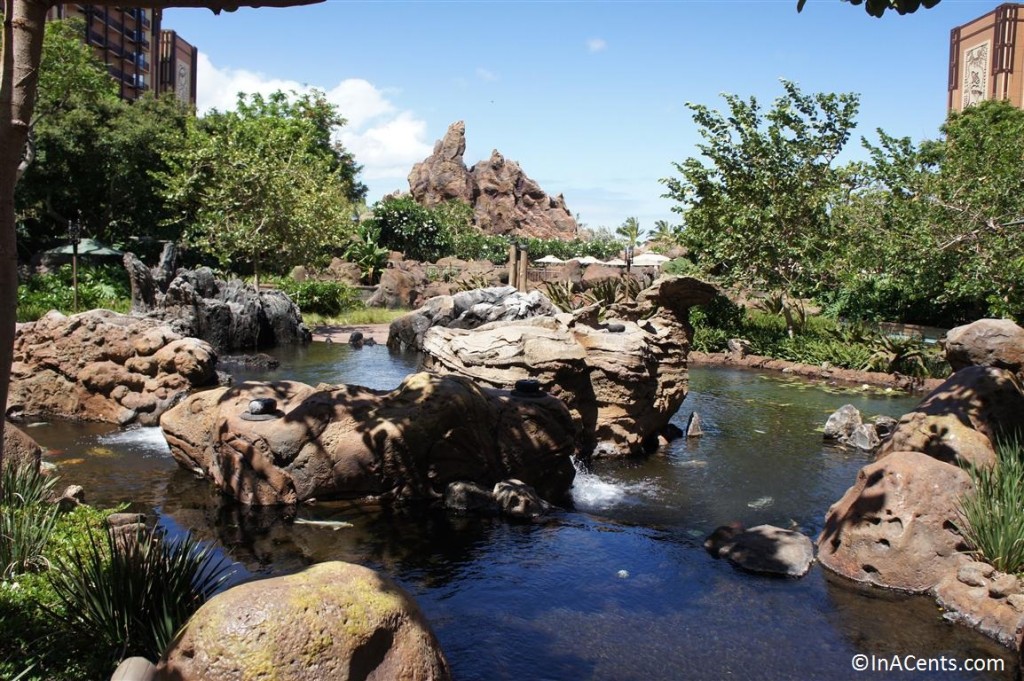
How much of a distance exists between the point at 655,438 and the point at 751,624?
688cm

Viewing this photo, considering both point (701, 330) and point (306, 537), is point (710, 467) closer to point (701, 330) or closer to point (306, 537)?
point (306, 537)

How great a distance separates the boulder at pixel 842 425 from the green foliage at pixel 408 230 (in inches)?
1364

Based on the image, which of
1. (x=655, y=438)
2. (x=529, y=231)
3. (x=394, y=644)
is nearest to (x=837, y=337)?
(x=655, y=438)

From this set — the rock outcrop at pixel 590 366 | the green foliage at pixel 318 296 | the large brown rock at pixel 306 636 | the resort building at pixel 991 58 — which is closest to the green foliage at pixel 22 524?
the large brown rock at pixel 306 636

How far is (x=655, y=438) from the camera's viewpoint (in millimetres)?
12742

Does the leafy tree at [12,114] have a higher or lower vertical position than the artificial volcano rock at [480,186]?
lower

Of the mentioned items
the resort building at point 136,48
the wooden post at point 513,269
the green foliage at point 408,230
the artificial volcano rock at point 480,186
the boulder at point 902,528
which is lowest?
the boulder at point 902,528

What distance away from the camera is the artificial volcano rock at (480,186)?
8488 cm

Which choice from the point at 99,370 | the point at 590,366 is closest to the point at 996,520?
the point at 590,366

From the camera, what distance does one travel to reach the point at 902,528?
6.75 metres

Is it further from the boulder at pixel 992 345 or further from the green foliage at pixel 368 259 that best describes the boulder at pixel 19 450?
the green foliage at pixel 368 259

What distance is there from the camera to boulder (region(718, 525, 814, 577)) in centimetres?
693

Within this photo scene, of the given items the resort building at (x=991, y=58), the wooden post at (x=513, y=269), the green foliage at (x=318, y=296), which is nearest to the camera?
the wooden post at (x=513, y=269)

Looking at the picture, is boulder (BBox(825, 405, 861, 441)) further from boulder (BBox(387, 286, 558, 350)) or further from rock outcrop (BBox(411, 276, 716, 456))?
boulder (BBox(387, 286, 558, 350))
